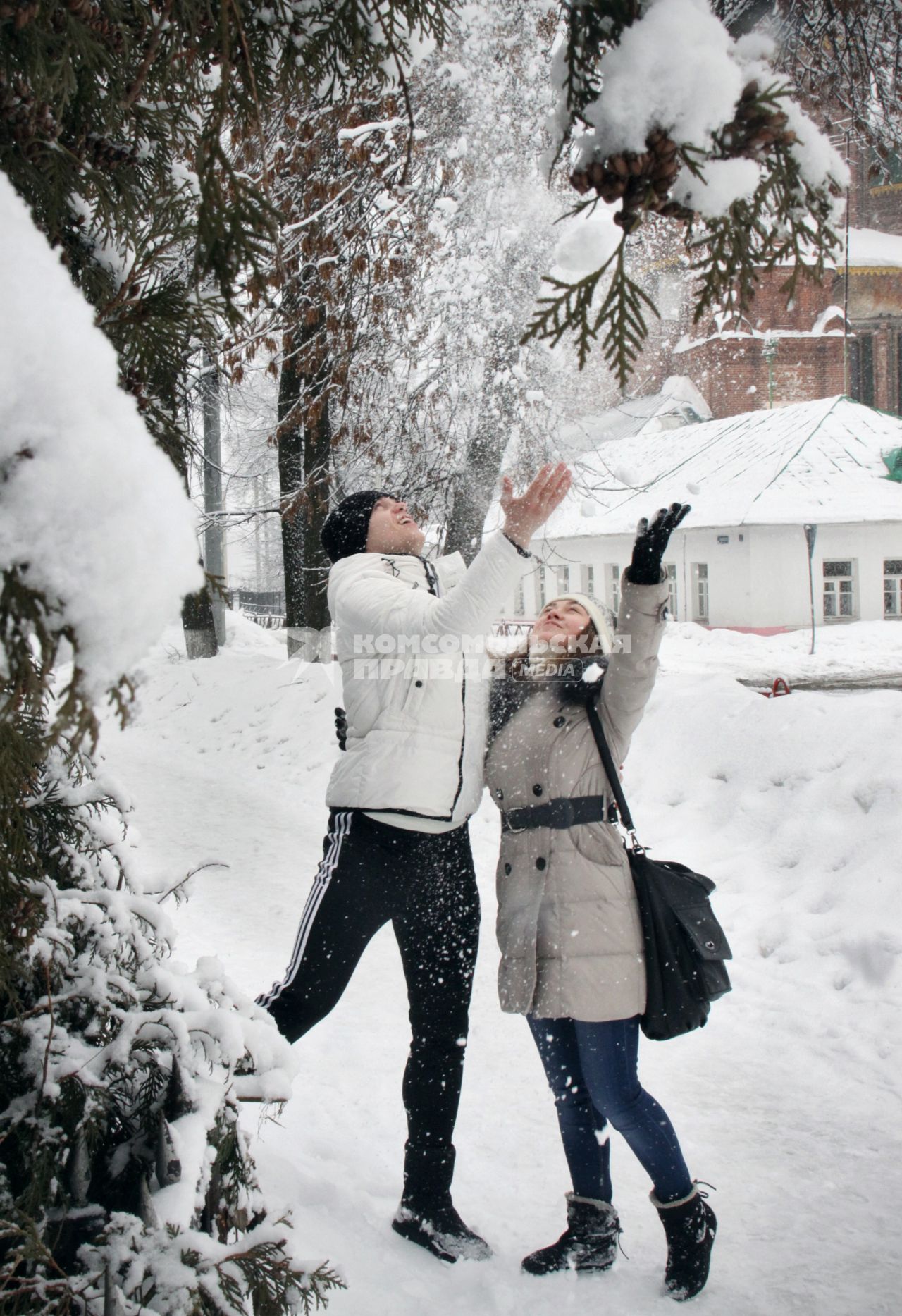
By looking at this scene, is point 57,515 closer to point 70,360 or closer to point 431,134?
point 70,360

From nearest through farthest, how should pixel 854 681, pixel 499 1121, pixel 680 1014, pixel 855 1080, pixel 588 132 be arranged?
pixel 588 132 → pixel 680 1014 → pixel 499 1121 → pixel 855 1080 → pixel 854 681

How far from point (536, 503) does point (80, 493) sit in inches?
64.6

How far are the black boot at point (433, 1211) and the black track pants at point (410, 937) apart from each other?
0.14ft

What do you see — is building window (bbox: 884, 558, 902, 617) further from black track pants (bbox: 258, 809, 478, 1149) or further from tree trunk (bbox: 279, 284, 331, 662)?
black track pants (bbox: 258, 809, 478, 1149)

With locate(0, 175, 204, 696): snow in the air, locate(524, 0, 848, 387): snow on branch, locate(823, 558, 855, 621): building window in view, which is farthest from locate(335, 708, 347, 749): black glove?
locate(823, 558, 855, 621): building window

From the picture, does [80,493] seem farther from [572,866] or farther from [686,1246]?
[686,1246]

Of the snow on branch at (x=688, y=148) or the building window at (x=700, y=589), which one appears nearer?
the snow on branch at (x=688, y=148)

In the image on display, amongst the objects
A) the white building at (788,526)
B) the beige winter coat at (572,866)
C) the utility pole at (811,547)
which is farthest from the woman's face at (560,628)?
the utility pole at (811,547)

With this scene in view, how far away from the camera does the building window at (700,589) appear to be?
24.7 m

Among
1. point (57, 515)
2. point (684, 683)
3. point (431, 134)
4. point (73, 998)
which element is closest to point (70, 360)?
point (57, 515)

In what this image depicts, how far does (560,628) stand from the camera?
2963 millimetres

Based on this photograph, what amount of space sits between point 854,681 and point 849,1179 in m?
15.1

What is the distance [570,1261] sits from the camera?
2719 mm

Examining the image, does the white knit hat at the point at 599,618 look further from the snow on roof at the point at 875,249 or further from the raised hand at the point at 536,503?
the snow on roof at the point at 875,249
